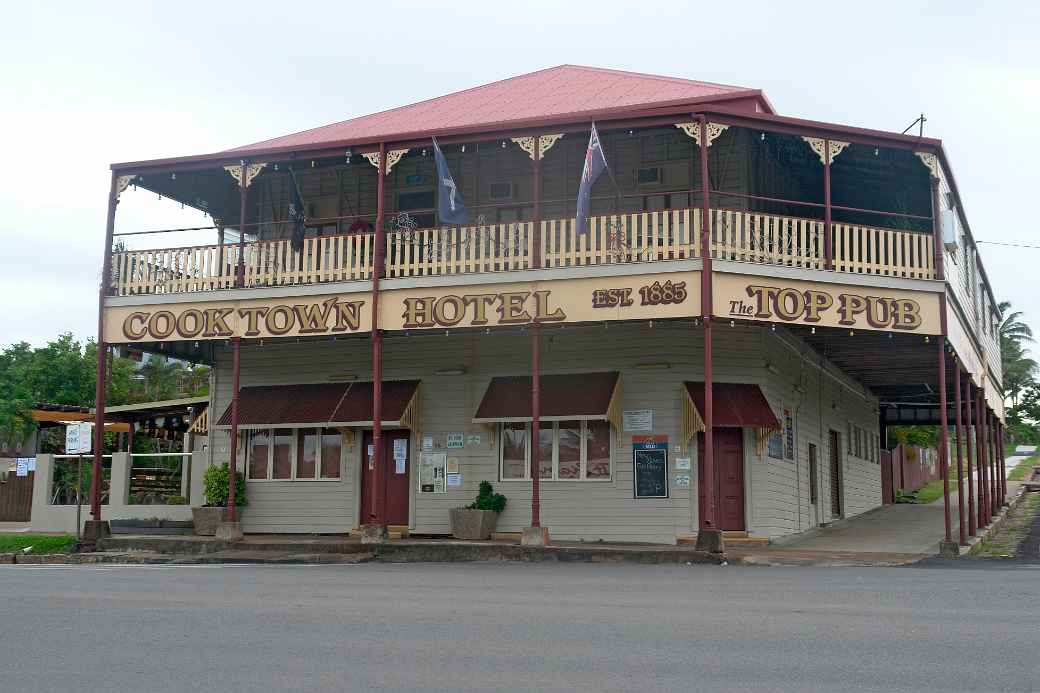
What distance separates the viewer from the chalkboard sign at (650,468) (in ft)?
66.0

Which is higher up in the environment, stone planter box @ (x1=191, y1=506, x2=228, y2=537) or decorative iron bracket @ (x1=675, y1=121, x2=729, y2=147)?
decorative iron bracket @ (x1=675, y1=121, x2=729, y2=147)

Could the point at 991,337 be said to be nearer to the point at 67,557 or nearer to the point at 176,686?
the point at 67,557

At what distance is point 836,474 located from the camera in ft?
86.3

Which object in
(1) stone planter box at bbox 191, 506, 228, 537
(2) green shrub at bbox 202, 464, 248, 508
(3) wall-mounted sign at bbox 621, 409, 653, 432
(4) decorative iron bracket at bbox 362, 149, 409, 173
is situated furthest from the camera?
(2) green shrub at bbox 202, 464, 248, 508

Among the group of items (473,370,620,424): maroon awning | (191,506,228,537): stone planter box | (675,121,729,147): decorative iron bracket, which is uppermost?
(675,121,729,147): decorative iron bracket

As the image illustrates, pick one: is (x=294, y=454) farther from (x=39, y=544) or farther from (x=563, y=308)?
(x=563, y=308)

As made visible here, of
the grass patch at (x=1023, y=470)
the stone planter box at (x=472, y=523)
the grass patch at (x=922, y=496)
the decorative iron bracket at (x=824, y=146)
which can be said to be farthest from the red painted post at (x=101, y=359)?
the grass patch at (x=1023, y=470)

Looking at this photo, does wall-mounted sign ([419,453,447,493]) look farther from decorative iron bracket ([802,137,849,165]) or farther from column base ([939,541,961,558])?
column base ([939,541,961,558])

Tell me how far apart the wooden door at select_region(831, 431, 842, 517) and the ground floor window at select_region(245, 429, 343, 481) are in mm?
11422

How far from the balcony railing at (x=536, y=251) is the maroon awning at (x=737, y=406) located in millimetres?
2432

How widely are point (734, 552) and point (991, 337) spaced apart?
17.9 meters

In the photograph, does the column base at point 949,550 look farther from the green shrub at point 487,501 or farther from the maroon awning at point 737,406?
the green shrub at point 487,501

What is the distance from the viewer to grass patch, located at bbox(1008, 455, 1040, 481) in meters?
49.9

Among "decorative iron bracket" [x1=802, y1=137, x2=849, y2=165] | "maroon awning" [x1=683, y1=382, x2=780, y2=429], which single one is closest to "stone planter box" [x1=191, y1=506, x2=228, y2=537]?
"maroon awning" [x1=683, y1=382, x2=780, y2=429]
